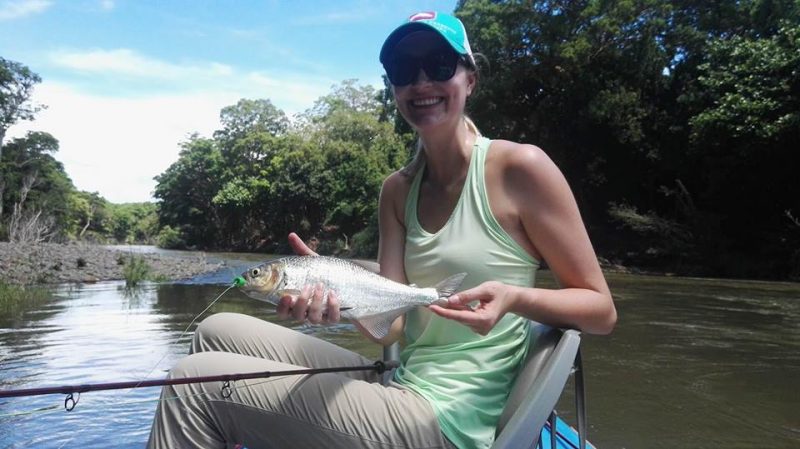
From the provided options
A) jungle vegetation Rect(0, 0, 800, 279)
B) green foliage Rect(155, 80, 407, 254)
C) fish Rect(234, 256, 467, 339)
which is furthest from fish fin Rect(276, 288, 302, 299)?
green foliage Rect(155, 80, 407, 254)

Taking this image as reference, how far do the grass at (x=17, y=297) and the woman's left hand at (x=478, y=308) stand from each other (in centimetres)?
1104

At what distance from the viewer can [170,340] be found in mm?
8039

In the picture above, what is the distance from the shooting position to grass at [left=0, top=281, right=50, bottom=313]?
10.9m

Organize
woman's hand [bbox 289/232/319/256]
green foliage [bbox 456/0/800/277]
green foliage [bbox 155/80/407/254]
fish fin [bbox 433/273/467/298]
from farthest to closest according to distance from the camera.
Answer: green foliage [bbox 155/80/407/254] < green foliage [bbox 456/0/800/277] < woman's hand [bbox 289/232/319/256] < fish fin [bbox 433/273/467/298]

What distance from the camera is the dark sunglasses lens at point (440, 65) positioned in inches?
84.1

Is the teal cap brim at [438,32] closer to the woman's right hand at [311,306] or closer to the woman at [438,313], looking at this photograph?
the woman at [438,313]

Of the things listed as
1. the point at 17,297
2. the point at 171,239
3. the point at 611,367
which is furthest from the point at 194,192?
the point at 611,367

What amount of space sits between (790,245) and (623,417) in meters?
18.2

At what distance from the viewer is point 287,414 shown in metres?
1.83

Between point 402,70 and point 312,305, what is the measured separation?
88cm

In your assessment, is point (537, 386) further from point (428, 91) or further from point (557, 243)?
point (428, 91)

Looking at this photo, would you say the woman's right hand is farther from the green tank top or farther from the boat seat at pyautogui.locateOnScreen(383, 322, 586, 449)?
the boat seat at pyautogui.locateOnScreen(383, 322, 586, 449)

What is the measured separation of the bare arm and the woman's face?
296 millimetres

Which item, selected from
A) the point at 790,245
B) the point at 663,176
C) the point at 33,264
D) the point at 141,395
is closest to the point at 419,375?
the point at 141,395
